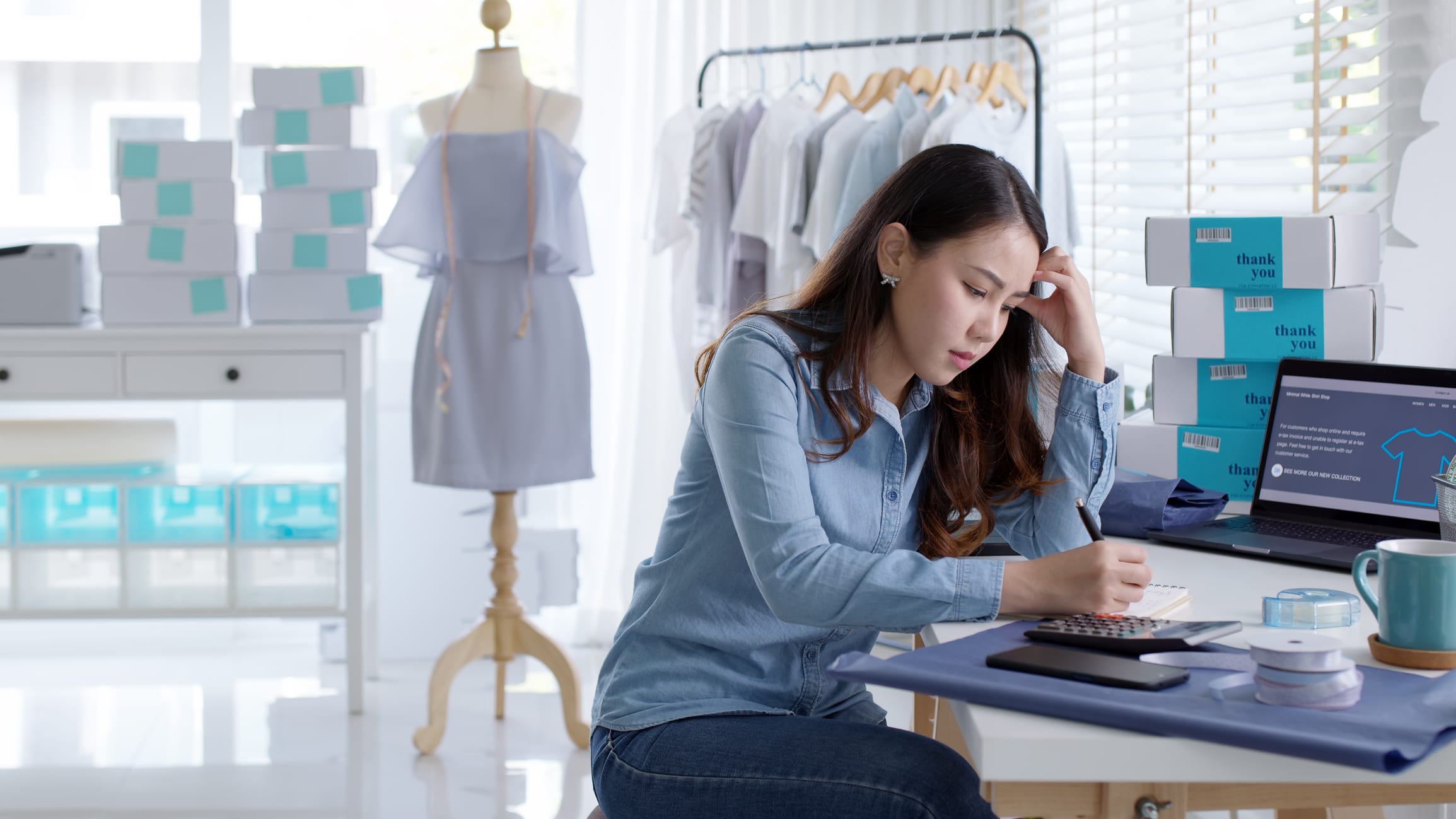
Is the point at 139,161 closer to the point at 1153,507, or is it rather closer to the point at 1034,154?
the point at 1034,154

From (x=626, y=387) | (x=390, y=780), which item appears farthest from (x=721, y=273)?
(x=390, y=780)

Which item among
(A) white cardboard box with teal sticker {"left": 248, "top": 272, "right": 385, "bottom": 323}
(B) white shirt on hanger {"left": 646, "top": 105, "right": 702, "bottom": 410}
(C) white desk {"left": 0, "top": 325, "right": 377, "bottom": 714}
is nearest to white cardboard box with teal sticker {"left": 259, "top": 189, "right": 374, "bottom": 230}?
(A) white cardboard box with teal sticker {"left": 248, "top": 272, "right": 385, "bottom": 323}

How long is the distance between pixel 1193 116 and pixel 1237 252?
2.80 feet

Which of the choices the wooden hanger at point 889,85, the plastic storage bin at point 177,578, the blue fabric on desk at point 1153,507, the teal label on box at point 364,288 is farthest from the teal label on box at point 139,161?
the blue fabric on desk at point 1153,507

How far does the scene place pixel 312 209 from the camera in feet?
9.38

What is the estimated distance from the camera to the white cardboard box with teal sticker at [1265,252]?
5.77 ft

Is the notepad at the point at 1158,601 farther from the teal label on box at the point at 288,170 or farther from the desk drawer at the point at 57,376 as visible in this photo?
the desk drawer at the point at 57,376

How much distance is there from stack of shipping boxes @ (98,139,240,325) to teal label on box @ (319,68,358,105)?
10.0 inches

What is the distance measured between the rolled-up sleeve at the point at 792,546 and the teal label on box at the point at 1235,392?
828mm

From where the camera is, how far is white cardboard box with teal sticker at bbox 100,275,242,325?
2.84 meters

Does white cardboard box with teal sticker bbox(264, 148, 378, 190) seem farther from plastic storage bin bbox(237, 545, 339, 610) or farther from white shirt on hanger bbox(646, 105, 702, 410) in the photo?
plastic storage bin bbox(237, 545, 339, 610)

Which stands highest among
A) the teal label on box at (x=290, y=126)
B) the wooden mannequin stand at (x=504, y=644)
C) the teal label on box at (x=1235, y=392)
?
the teal label on box at (x=290, y=126)

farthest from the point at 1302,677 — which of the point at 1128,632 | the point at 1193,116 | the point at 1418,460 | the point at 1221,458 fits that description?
the point at 1193,116

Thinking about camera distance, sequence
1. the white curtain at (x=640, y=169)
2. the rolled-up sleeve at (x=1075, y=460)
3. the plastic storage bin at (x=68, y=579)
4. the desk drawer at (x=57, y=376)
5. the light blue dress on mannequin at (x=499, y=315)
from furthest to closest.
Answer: the white curtain at (x=640, y=169) → the plastic storage bin at (x=68, y=579) → the desk drawer at (x=57, y=376) → the light blue dress on mannequin at (x=499, y=315) → the rolled-up sleeve at (x=1075, y=460)
